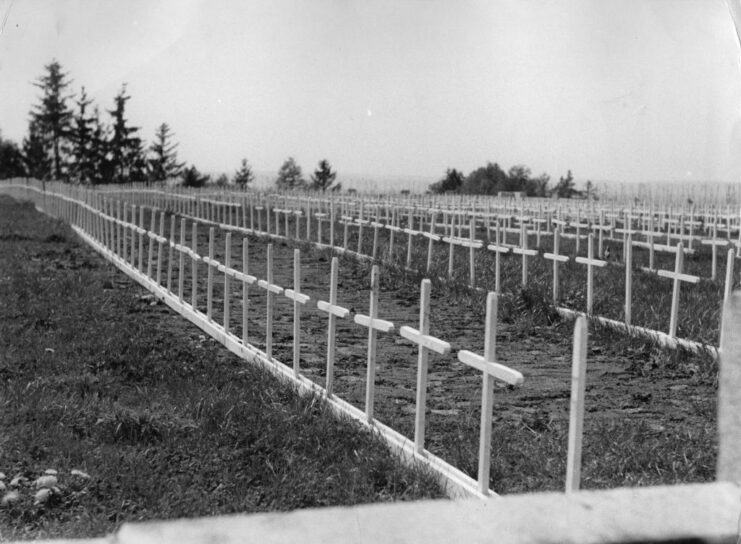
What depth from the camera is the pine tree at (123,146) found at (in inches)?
126

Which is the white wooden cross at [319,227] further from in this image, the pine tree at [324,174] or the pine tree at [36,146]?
the pine tree at [324,174]

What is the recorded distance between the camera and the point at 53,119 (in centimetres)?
352

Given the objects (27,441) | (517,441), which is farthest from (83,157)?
(517,441)

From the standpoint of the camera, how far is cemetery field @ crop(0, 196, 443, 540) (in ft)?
9.52

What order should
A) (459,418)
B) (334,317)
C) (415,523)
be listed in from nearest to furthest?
(415,523) → (459,418) → (334,317)

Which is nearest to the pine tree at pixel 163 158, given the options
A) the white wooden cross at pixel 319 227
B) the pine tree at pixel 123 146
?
the pine tree at pixel 123 146

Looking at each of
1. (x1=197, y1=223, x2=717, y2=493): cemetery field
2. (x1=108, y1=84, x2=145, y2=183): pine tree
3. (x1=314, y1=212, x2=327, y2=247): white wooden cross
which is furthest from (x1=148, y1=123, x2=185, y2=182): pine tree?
(x1=314, y1=212, x2=327, y2=247): white wooden cross

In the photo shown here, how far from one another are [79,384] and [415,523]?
3.70 m

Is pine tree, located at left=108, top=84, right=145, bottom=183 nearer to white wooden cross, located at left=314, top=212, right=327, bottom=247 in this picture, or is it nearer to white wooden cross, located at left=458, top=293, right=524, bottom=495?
white wooden cross, located at left=458, top=293, right=524, bottom=495

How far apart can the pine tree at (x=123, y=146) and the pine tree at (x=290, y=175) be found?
0.55 meters

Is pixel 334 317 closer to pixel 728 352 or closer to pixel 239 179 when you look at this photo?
pixel 239 179

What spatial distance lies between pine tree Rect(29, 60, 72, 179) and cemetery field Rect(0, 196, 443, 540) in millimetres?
1177

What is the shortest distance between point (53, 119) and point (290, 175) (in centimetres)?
94

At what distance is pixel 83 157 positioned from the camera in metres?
4.18
